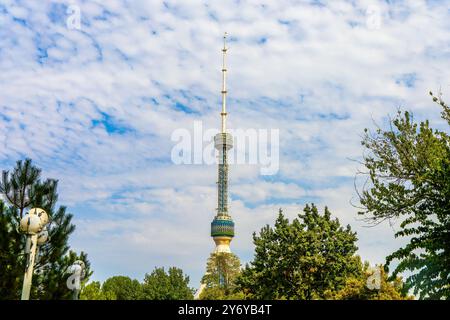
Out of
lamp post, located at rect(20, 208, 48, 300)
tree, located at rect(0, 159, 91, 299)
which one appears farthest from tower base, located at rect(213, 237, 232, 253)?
lamp post, located at rect(20, 208, 48, 300)

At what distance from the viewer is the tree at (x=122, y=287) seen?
252ft

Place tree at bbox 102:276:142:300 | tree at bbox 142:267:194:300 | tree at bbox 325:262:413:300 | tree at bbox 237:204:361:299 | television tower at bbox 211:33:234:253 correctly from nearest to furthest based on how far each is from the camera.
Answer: tree at bbox 325:262:413:300
tree at bbox 237:204:361:299
tree at bbox 142:267:194:300
tree at bbox 102:276:142:300
television tower at bbox 211:33:234:253

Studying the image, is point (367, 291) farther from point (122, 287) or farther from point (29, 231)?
point (122, 287)

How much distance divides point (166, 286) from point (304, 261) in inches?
1356

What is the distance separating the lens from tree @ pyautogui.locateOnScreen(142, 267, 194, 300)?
206 feet

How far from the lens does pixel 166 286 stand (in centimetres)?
6550

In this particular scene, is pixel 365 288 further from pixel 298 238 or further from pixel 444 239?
pixel 444 239

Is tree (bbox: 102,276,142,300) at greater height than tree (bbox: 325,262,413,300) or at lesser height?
greater

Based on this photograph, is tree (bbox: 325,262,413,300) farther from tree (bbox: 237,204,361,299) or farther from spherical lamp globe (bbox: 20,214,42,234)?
spherical lamp globe (bbox: 20,214,42,234)

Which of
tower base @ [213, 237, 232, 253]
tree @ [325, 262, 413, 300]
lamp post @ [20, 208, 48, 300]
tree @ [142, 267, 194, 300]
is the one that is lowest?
lamp post @ [20, 208, 48, 300]

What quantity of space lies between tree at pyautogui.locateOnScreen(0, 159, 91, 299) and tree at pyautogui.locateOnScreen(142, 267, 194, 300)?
1604 inches

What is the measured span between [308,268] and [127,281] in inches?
2077

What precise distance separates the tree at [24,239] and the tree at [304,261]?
1752 cm

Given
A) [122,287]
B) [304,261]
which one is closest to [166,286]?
[122,287]
